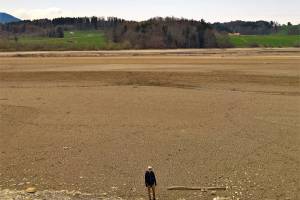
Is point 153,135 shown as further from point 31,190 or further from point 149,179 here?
point 149,179

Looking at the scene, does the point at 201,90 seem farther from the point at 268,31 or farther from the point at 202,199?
the point at 268,31

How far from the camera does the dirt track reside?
1297 centimetres

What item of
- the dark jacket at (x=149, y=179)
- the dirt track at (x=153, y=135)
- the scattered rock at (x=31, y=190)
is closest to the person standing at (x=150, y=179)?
the dark jacket at (x=149, y=179)

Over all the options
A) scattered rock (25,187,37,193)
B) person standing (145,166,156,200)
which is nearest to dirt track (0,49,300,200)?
scattered rock (25,187,37,193)

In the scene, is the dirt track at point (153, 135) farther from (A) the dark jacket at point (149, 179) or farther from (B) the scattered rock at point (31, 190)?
(A) the dark jacket at point (149, 179)

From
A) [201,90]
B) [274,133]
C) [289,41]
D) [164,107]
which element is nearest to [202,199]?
[274,133]

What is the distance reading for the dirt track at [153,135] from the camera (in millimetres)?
12969

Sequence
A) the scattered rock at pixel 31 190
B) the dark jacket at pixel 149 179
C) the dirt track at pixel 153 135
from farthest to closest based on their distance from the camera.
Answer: the dirt track at pixel 153 135 < the scattered rock at pixel 31 190 < the dark jacket at pixel 149 179

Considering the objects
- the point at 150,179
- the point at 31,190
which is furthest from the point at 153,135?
the point at 150,179

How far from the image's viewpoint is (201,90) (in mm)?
27641

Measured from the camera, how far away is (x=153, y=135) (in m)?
17.4

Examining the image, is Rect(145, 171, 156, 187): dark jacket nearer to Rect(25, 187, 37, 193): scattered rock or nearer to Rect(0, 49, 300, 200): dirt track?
Rect(0, 49, 300, 200): dirt track

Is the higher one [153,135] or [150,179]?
[150,179]

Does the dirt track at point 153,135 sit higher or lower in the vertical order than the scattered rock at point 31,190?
higher
